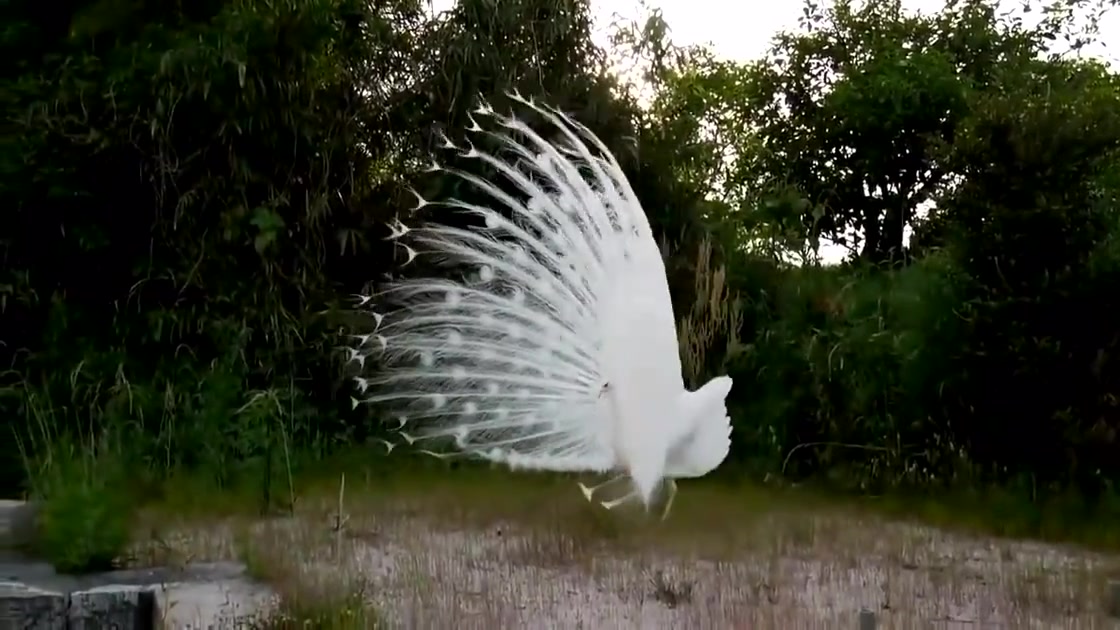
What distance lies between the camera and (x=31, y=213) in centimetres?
513

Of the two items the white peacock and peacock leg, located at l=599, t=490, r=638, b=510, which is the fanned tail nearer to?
the white peacock

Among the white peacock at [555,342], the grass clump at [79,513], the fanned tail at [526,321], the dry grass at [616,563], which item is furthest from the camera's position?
the fanned tail at [526,321]

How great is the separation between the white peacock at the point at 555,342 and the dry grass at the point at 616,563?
7.1 inches

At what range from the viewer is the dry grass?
2990 millimetres

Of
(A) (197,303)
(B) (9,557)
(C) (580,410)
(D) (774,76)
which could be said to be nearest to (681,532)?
(C) (580,410)

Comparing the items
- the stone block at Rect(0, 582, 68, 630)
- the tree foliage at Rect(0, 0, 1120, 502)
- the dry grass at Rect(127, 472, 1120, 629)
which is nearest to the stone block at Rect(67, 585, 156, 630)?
the stone block at Rect(0, 582, 68, 630)

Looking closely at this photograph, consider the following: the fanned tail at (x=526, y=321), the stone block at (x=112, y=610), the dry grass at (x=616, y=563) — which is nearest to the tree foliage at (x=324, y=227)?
the fanned tail at (x=526, y=321)

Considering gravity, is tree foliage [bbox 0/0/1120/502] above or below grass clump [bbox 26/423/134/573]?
above

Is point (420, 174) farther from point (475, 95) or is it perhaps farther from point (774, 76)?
point (774, 76)

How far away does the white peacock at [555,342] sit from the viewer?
3.74 meters

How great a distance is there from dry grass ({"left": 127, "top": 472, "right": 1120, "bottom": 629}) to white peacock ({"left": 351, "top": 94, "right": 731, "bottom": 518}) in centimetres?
18

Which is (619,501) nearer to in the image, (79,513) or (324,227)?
(79,513)

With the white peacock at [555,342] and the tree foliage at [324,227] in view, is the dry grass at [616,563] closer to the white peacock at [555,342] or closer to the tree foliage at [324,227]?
the white peacock at [555,342]

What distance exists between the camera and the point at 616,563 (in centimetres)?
348
